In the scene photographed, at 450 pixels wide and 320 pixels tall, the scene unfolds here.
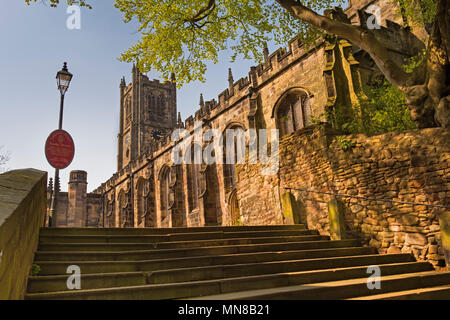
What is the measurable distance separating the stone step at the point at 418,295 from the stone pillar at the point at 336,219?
250 cm

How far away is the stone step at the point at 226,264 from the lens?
4367 mm

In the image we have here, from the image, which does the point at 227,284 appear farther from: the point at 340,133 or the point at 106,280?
the point at 340,133

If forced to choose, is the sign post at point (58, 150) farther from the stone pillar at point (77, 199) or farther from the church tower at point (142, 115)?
the church tower at point (142, 115)

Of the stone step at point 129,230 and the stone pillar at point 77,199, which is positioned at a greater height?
the stone pillar at point 77,199

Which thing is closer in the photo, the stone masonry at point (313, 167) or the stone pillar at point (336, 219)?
the stone masonry at point (313, 167)

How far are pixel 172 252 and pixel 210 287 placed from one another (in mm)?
1285

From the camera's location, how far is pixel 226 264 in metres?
5.14

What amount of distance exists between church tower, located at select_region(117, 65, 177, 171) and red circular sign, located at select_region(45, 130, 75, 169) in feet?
120

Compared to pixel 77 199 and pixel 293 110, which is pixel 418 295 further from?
pixel 77 199

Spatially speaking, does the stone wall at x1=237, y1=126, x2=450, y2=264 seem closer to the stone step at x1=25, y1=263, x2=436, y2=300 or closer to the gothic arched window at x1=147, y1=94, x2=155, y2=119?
the stone step at x1=25, y1=263, x2=436, y2=300

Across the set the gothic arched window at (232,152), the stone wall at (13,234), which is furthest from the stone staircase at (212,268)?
the gothic arched window at (232,152)
